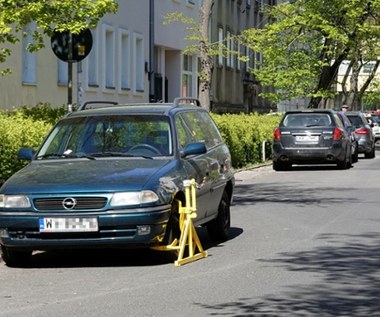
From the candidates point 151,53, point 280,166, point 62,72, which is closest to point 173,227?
point 280,166

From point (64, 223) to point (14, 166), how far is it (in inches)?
203

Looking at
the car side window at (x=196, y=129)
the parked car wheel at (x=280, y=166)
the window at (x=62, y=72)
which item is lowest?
the parked car wheel at (x=280, y=166)

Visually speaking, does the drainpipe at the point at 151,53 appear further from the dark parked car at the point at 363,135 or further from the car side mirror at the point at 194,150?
the car side mirror at the point at 194,150

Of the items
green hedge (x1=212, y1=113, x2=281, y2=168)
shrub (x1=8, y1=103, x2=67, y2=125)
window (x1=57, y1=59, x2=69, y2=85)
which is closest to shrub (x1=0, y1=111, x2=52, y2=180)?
shrub (x1=8, y1=103, x2=67, y2=125)

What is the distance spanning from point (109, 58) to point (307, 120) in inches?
382

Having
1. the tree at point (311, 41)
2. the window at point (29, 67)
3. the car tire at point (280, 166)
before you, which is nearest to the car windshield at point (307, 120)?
the car tire at point (280, 166)

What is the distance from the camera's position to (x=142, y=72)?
135 feet

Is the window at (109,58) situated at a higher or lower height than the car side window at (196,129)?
higher

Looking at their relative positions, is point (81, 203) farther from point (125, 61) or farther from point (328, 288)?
point (125, 61)

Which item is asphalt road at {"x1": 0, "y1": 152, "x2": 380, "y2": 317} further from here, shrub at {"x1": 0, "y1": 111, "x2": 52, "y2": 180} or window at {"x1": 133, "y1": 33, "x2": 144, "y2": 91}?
window at {"x1": 133, "y1": 33, "x2": 144, "y2": 91}

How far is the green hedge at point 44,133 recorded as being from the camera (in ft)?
51.0

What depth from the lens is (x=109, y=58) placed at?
37.4m

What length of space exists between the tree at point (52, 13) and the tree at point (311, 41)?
28255 mm

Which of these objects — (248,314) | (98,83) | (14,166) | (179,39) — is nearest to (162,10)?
(179,39)
